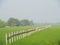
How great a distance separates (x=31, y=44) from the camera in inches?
651

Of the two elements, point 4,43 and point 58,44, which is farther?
point 4,43

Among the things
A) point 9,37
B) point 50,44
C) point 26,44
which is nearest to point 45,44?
point 50,44

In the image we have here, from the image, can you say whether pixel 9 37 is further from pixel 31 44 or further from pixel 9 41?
pixel 31 44

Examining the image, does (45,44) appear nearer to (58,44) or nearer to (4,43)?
(58,44)

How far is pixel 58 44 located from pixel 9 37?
4.03 metres

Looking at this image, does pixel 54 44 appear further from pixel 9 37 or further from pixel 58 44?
pixel 9 37

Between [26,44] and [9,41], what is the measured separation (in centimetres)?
182

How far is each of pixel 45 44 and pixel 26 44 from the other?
1412 mm

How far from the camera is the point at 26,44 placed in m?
16.8

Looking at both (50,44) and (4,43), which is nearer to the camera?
(50,44)

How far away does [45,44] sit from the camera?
53.7 feet

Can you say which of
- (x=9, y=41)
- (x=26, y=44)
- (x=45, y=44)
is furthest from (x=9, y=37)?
(x=45, y=44)

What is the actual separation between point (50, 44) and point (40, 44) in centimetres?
83

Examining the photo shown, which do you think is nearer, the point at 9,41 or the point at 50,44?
the point at 50,44
